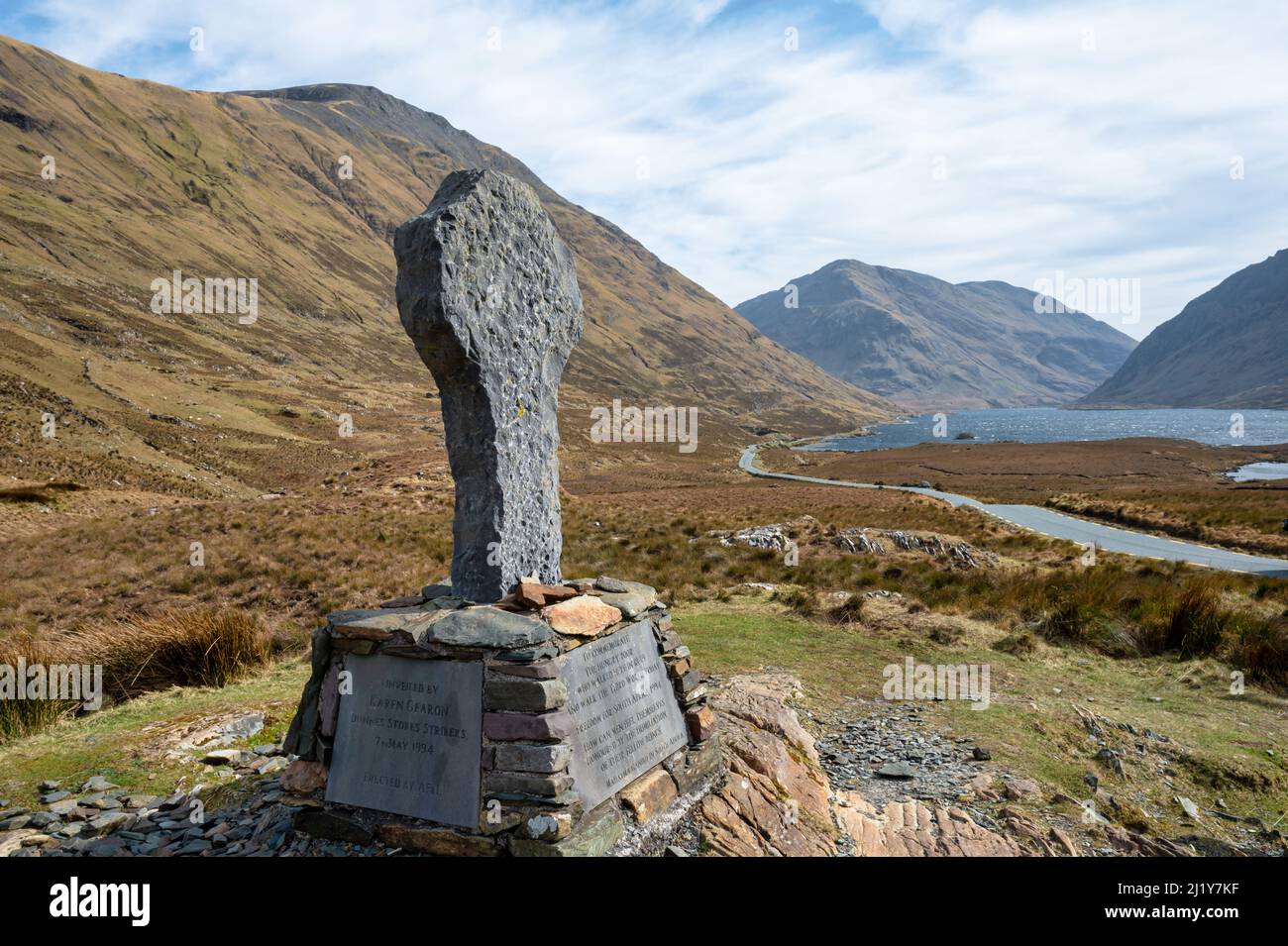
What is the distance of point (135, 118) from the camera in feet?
655

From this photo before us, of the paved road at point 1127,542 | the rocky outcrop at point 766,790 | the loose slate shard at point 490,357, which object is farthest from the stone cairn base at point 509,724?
the paved road at point 1127,542

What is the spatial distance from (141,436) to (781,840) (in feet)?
167

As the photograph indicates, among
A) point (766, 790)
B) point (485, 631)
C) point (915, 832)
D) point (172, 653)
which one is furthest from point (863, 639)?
point (172, 653)

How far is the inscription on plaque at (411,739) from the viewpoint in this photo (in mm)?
5074

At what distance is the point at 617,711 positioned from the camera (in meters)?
5.78


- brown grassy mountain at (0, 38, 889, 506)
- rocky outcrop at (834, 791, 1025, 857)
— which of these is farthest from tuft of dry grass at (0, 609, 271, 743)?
brown grassy mountain at (0, 38, 889, 506)

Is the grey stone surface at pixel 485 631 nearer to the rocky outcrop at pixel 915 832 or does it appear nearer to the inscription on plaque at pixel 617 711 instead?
the inscription on plaque at pixel 617 711

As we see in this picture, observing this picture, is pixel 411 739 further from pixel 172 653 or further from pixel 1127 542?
pixel 1127 542

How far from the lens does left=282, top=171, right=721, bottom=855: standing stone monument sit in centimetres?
502

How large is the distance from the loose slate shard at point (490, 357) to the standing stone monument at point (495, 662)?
0.02m

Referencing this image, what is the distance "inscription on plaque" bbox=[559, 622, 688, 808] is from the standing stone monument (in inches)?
0.7

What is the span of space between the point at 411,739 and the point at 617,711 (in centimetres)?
A: 162

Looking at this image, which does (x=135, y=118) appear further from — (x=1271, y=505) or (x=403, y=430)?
(x=1271, y=505)

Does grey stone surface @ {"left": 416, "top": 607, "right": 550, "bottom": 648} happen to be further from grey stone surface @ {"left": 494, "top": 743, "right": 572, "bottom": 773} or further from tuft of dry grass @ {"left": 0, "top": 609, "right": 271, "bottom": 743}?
tuft of dry grass @ {"left": 0, "top": 609, "right": 271, "bottom": 743}
